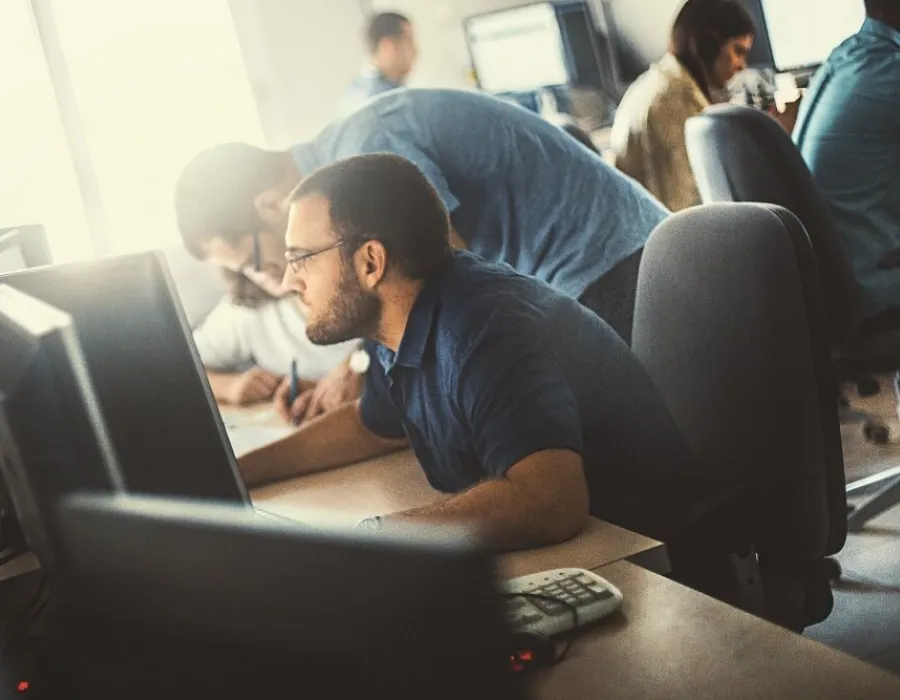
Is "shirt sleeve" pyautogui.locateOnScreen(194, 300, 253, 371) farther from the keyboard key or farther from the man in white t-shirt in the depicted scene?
the keyboard key

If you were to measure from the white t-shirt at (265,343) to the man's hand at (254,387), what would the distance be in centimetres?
4

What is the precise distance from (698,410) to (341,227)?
55cm

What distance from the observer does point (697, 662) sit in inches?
35.8

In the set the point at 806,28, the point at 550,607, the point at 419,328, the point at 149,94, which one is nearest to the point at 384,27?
the point at 149,94

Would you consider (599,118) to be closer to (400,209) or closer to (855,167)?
(855,167)

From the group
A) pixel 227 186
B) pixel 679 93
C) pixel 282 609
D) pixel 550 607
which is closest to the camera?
pixel 282 609

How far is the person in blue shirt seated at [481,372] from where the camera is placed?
1.34 meters

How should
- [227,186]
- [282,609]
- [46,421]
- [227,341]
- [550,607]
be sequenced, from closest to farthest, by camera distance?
[282,609] < [46,421] < [550,607] < [227,186] < [227,341]

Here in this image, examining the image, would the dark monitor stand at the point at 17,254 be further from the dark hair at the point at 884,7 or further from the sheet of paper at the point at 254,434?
the dark hair at the point at 884,7

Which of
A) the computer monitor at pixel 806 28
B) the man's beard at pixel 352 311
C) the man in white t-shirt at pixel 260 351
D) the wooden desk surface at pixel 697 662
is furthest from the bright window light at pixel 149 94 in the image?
the wooden desk surface at pixel 697 662

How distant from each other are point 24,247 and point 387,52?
301 cm

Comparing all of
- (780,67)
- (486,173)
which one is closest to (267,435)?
(486,173)

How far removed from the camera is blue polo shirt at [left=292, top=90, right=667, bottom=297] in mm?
2217

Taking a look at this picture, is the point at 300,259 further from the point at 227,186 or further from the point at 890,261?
the point at 890,261
